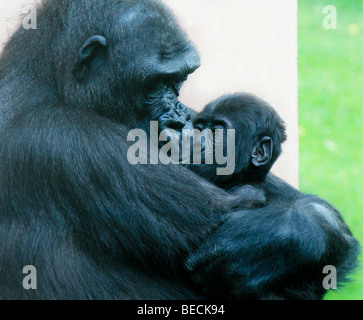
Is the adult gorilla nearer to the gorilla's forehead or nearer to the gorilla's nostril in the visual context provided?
the gorilla's forehead

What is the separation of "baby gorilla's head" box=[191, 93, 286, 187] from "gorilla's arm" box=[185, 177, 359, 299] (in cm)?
53

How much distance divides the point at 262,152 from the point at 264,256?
0.92 m

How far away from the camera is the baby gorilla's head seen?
165 inches

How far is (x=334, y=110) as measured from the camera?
24.2 feet

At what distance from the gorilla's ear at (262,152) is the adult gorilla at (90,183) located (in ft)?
1.97

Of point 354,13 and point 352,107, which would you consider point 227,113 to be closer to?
point 352,107

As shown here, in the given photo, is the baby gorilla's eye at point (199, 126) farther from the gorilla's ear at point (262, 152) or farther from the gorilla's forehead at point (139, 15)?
the gorilla's forehead at point (139, 15)

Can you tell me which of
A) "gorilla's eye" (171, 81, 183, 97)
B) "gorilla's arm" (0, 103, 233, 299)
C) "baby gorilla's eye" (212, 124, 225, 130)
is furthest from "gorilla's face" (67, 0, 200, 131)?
"baby gorilla's eye" (212, 124, 225, 130)

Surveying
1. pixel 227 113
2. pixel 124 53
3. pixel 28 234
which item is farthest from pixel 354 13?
pixel 28 234

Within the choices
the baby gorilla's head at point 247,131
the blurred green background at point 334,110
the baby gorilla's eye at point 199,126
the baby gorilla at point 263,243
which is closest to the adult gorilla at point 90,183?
the baby gorilla at point 263,243

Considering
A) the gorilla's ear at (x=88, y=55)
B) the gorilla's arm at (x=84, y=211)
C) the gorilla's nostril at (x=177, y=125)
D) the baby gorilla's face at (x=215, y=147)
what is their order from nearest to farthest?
the gorilla's arm at (x=84, y=211) < the gorilla's ear at (x=88, y=55) < the gorilla's nostril at (x=177, y=125) < the baby gorilla's face at (x=215, y=147)

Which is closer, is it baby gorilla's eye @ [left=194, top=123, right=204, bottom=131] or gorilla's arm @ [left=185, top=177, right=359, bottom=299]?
gorilla's arm @ [left=185, top=177, right=359, bottom=299]

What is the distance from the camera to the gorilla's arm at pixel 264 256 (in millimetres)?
3496

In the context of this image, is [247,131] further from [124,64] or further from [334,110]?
[334,110]
